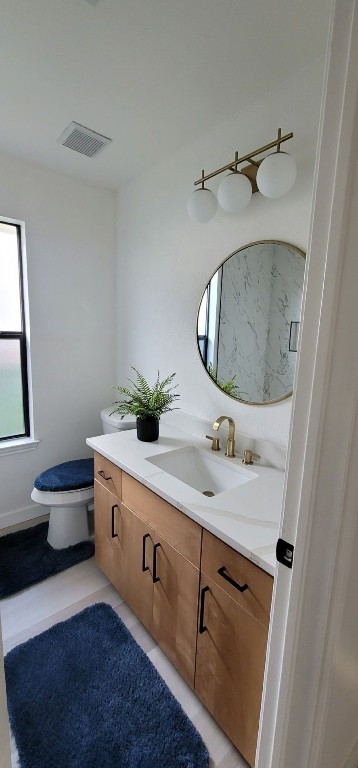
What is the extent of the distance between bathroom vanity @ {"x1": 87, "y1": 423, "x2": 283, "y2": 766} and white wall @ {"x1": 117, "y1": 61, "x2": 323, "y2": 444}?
0.45m

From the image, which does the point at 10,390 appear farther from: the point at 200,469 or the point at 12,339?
the point at 200,469

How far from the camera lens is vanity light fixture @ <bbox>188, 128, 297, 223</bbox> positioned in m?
1.18

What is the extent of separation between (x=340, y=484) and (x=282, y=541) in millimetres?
183

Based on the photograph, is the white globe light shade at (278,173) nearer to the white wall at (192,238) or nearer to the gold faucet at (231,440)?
the white wall at (192,238)

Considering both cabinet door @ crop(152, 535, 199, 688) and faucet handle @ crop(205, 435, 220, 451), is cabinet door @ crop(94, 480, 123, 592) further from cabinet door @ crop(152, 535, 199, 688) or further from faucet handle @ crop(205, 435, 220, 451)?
faucet handle @ crop(205, 435, 220, 451)

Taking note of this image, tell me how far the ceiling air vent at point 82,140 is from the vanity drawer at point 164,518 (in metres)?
1.72

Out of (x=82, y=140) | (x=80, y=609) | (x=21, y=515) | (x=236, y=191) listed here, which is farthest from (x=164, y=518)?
(x=82, y=140)

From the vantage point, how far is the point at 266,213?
140 cm

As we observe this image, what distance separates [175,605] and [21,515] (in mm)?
1467

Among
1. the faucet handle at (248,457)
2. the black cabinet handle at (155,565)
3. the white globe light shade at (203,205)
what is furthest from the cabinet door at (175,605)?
the white globe light shade at (203,205)

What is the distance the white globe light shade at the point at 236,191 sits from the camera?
1330mm

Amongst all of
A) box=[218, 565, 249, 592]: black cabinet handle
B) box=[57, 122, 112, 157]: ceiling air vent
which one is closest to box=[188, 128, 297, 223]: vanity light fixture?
box=[57, 122, 112, 157]: ceiling air vent

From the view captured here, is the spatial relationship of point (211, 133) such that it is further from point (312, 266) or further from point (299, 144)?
point (312, 266)

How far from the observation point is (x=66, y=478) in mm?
1941
